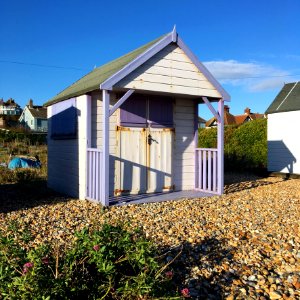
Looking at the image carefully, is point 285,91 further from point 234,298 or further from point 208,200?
point 234,298

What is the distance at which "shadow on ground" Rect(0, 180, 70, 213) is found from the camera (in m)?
7.04

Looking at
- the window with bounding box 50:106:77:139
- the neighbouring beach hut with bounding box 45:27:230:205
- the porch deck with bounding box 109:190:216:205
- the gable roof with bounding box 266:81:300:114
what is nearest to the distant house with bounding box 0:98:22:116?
the gable roof with bounding box 266:81:300:114

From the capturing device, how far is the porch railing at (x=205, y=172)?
8742mm

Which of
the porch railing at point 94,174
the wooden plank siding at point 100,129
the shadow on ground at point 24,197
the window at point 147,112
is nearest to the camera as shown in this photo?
the shadow on ground at point 24,197

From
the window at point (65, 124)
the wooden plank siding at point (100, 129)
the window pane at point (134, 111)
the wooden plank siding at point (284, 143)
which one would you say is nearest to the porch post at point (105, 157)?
the wooden plank siding at point (100, 129)

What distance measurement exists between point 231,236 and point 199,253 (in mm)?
875

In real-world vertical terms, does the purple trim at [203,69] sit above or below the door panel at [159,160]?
above

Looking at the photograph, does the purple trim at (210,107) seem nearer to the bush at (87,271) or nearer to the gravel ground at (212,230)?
the gravel ground at (212,230)

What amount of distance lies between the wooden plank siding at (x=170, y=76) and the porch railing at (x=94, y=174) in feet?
5.01

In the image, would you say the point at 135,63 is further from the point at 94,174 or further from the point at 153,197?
Answer: the point at 153,197

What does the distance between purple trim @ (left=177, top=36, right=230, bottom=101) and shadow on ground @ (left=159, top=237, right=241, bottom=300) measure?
4.61m

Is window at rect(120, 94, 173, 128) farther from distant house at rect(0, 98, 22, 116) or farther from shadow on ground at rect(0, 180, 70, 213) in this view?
distant house at rect(0, 98, 22, 116)

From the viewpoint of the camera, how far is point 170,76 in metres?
7.69

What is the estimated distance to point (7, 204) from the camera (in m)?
7.18
